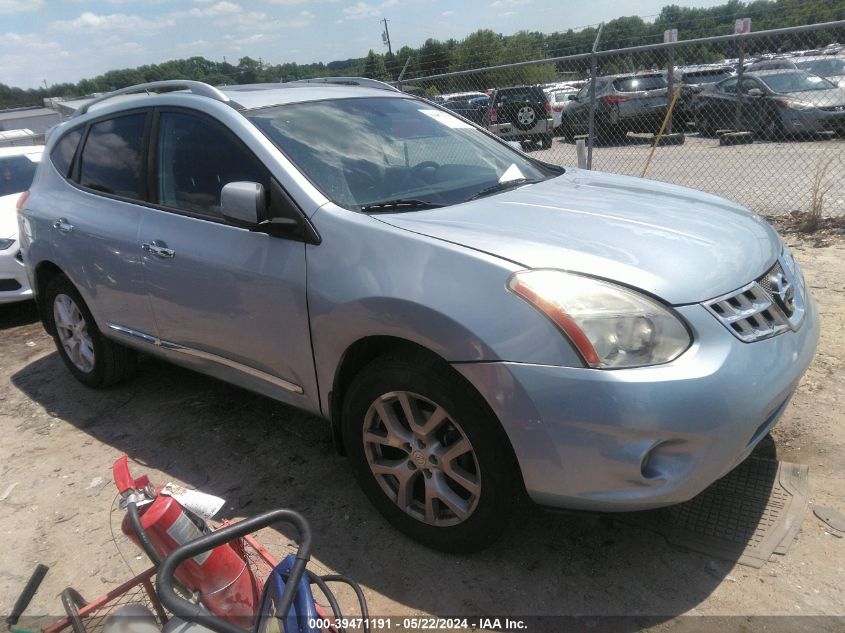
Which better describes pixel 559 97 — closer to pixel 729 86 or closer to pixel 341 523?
pixel 729 86

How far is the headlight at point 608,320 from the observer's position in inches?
82.6

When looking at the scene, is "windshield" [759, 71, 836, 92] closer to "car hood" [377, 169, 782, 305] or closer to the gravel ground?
the gravel ground

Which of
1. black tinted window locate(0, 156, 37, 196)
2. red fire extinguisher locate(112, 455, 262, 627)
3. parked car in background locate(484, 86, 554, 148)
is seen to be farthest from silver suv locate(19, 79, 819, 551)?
parked car in background locate(484, 86, 554, 148)

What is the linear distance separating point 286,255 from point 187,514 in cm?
112

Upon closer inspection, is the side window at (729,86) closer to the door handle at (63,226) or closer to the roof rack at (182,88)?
the roof rack at (182,88)

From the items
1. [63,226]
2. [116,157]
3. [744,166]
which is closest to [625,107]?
[744,166]

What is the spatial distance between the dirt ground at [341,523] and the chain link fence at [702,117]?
6002 millimetres

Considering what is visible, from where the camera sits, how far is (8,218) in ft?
22.0

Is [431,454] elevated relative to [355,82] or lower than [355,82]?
lower

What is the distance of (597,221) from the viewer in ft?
8.59

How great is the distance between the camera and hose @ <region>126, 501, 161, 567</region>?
1.77m

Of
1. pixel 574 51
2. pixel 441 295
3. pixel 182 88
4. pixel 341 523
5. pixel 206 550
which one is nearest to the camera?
pixel 206 550

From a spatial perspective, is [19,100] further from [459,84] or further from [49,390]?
[49,390]

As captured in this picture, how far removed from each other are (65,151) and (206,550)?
3.66 meters
